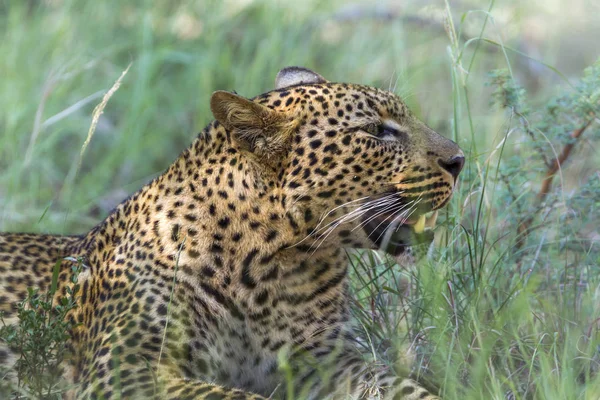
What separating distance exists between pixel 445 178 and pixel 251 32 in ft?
17.4

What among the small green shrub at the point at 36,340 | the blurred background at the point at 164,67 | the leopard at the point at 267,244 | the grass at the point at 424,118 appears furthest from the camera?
the blurred background at the point at 164,67

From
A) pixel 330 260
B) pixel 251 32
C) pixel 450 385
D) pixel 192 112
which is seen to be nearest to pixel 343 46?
pixel 251 32

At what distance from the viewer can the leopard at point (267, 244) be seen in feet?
15.2

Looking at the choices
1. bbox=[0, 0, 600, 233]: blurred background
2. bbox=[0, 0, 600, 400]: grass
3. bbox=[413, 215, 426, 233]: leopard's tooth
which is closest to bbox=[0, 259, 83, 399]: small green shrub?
bbox=[0, 0, 600, 400]: grass

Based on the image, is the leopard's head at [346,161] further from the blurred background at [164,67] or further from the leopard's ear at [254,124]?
the blurred background at [164,67]

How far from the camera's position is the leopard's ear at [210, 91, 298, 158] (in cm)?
464

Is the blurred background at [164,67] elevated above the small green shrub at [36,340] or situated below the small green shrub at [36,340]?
above

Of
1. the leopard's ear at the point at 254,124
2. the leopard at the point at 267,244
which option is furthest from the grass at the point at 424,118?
the leopard's ear at the point at 254,124

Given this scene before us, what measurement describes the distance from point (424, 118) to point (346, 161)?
3.95 metres

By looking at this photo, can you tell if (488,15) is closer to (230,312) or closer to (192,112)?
(230,312)

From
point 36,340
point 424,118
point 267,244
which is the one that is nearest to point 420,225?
point 267,244

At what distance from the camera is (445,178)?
492 centimetres

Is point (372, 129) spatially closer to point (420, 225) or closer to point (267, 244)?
point (420, 225)

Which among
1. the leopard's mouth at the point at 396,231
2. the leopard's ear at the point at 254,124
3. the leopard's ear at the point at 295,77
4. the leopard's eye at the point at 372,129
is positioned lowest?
the leopard's mouth at the point at 396,231
